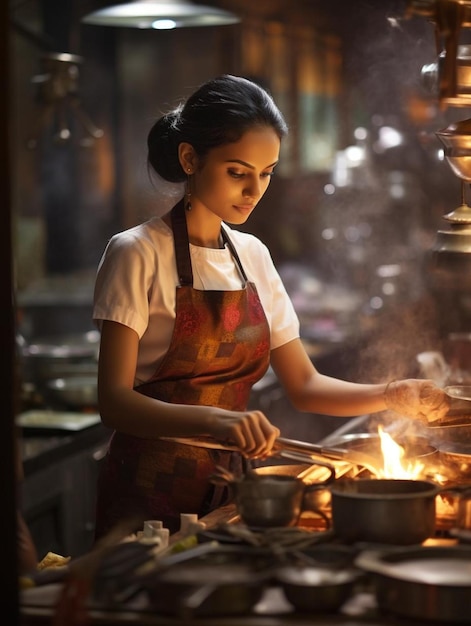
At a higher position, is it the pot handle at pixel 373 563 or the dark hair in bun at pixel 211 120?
the dark hair in bun at pixel 211 120

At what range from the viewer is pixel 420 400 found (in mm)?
2920

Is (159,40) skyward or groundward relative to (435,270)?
skyward

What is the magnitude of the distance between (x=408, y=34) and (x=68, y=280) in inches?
165

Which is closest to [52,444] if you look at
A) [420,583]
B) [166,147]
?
[166,147]

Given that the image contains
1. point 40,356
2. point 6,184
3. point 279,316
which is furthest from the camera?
point 40,356

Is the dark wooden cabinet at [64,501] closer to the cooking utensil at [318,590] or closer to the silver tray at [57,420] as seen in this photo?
the silver tray at [57,420]

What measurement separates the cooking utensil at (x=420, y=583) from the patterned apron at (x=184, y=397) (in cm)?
103

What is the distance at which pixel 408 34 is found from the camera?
15.4 feet

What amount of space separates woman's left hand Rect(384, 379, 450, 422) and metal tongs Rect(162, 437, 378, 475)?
22cm

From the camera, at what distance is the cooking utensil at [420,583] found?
175cm

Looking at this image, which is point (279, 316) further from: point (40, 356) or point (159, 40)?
point (159, 40)

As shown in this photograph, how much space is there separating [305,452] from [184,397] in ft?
1.73

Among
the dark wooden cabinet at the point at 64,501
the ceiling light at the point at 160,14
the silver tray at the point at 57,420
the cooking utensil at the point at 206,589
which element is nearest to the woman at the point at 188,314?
the cooking utensil at the point at 206,589

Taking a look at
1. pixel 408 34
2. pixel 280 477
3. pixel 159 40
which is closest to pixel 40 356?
pixel 408 34
